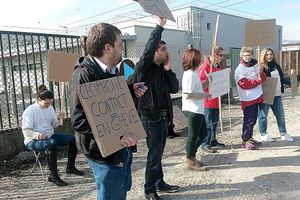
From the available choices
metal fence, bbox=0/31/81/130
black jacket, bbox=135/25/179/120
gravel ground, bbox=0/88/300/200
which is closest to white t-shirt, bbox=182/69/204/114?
black jacket, bbox=135/25/179/120

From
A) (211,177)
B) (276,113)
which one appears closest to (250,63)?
(276,113)

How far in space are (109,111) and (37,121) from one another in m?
2.94

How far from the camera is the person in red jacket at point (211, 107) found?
580cm

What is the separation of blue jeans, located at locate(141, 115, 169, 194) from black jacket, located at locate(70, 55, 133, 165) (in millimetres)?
1396

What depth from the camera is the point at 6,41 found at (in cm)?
577

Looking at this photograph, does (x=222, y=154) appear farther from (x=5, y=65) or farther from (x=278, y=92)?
(x=5, y=65)

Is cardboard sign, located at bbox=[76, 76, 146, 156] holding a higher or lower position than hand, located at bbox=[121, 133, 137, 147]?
higher

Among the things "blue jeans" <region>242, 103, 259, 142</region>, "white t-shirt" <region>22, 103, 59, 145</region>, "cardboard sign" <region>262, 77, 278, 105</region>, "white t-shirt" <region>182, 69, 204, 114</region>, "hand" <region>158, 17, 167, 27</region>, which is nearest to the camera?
"hand" <region>158, 17, 167, 27</region>

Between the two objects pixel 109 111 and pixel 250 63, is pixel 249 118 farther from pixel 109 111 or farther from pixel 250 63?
A: pixel 109 111

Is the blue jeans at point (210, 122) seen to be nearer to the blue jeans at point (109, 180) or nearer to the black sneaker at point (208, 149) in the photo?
the black sneaker at point (208, 149)

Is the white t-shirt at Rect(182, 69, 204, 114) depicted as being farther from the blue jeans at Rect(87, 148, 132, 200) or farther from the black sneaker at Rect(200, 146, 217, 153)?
the blue jeans at Rect(87, 148, 132, 200)

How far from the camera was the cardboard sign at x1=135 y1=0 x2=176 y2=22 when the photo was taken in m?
3.25

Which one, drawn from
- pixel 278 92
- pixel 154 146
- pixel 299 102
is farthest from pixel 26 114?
pixel 299 102

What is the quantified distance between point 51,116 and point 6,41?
1785 millimetres
